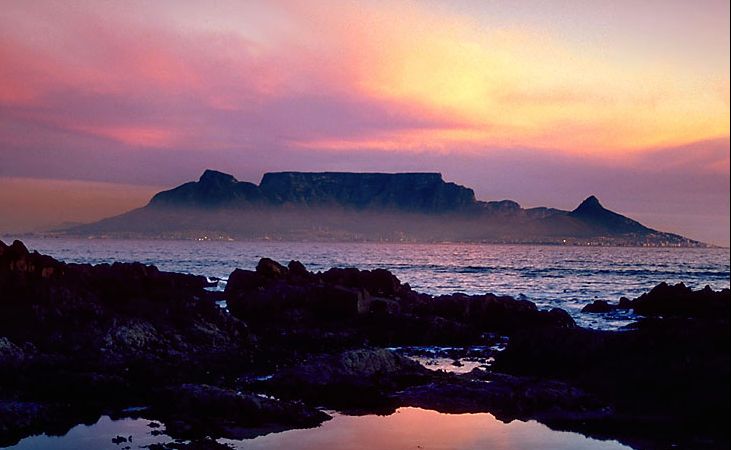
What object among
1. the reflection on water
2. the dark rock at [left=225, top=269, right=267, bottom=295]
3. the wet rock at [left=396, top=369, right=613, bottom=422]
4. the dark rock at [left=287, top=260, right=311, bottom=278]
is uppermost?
the dark rock at [left=287, top=260, right=311, bottom=278]

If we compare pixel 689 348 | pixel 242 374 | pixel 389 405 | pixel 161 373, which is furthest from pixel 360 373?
pixel 689 348

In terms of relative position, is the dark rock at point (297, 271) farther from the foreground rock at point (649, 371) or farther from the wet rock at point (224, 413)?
the wet rock at point (224, 413)

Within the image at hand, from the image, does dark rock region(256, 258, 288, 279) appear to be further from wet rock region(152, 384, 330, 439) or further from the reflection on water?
the reflection on water

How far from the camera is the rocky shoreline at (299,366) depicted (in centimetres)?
1917

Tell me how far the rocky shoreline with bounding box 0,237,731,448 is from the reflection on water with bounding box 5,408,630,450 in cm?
69

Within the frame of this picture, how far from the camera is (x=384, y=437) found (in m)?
19.1

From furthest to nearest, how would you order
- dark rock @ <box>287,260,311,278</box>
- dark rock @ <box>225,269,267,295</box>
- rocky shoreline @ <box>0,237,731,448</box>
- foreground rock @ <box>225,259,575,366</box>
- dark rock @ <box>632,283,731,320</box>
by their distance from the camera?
dark rock @ <box>287,260,311,278</box>, dark rock @ <box>225,269,267,295</box>, dark rock @ <box>632,283,731,320</box>, foreground rock @ <box>225,259,575,366</box>, rocky shoreline @ <box>0,237,731,448</box>

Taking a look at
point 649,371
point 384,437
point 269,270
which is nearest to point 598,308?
point 269,270

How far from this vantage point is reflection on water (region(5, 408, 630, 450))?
18172mm

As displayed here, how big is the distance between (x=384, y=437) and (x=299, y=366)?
7962mm

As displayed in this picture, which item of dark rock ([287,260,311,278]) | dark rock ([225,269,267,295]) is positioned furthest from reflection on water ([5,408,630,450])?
dark rock ([287,260,311,278])

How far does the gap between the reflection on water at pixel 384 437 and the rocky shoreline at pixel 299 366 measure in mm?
690

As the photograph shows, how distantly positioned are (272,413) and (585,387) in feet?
37.2

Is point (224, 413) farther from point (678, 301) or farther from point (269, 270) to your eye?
point (678, 301)
